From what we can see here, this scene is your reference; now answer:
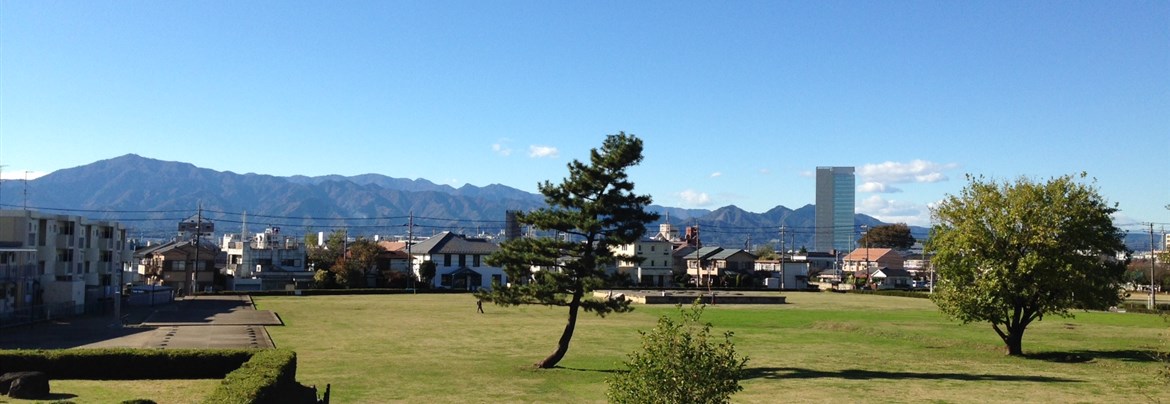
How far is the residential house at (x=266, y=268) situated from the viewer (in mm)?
106562

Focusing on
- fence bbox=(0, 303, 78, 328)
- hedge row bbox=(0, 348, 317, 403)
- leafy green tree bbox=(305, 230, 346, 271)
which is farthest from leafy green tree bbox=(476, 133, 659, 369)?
leafy green tree bbox=(305, 230, 346, 271)

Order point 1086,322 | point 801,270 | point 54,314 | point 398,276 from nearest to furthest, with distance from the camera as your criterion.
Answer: point 54,314 → point 1086,322 → point 398,276 → point 801,270

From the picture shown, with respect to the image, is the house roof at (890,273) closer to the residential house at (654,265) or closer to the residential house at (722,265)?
the residential house at (722,265)

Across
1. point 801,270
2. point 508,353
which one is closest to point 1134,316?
point 508,353

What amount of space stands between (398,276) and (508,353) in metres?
71.0

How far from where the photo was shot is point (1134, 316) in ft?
221

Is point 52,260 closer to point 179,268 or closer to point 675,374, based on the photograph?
point 179,268

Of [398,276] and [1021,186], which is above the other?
[1021,186]

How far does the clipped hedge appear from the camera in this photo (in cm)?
2875

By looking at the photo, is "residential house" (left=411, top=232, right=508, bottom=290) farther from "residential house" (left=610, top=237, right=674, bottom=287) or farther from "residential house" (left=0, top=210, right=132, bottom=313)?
"residential house" (left=0, top=210, right=132, bottom=313)

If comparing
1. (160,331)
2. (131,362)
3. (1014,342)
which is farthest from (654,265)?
(131,362)

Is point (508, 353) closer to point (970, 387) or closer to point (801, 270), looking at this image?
point (970, 387)

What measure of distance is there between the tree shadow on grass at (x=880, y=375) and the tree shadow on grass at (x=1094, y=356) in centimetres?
727

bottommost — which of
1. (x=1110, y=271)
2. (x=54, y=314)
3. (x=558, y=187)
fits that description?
(x=54, y=314)
